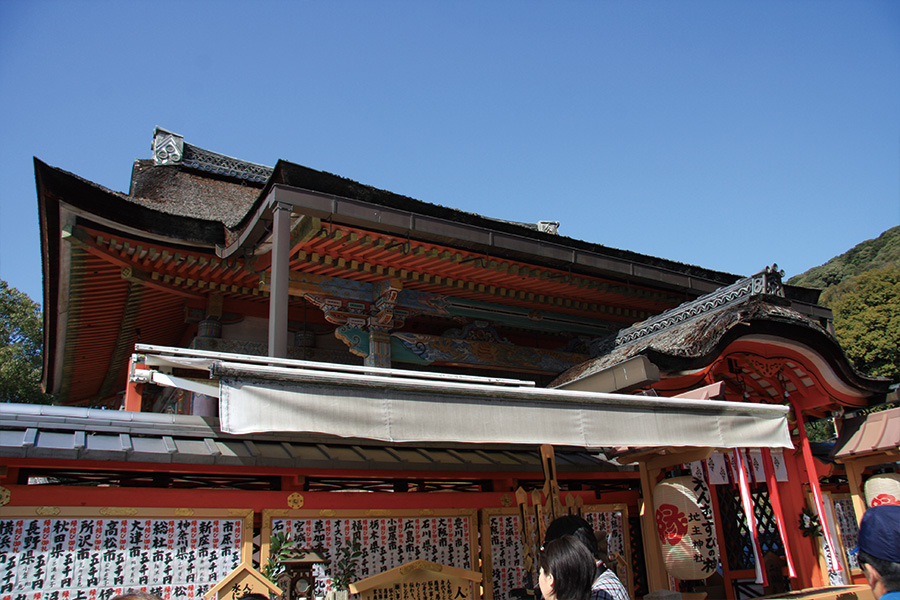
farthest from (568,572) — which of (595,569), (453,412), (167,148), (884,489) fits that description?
(167,148)

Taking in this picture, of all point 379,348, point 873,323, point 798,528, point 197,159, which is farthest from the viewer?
point 873,323

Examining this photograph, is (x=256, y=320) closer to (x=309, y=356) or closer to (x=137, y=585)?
(x=309, y=356)

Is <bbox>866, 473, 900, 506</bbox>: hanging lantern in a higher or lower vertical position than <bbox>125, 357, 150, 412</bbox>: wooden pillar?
lower

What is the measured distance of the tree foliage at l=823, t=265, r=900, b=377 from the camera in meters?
23.8

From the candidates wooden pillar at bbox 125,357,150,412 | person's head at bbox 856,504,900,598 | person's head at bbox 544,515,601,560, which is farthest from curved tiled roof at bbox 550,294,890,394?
wooden pillar at bbox 125,357,150,412

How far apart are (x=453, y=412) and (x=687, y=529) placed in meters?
2.91

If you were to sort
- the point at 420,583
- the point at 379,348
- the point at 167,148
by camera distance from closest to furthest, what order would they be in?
the point at 420,583 < the point at 379,348 < the point at 167,148

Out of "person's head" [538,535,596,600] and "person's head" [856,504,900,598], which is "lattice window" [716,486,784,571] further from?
"person's head" [856,504,900,598]

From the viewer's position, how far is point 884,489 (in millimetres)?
7664

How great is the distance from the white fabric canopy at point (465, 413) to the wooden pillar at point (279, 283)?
2043mm

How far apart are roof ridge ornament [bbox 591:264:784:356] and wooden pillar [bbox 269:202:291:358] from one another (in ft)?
12.8

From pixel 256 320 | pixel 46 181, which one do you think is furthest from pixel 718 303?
pixel 46 181

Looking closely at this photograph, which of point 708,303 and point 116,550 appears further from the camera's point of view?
point 708,303

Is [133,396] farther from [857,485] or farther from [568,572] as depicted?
[857,485]
